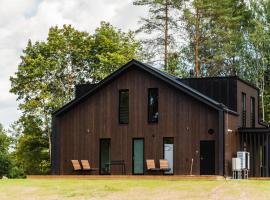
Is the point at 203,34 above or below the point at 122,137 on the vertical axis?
above

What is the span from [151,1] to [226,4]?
7295mm

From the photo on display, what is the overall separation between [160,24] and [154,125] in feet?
72.6

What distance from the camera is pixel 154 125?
3553 centimetres

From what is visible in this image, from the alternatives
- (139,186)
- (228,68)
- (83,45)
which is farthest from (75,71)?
(139,186)

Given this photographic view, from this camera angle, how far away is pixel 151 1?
56094 millimetres

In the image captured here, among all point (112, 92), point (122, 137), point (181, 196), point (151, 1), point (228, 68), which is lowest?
point (181, 196)

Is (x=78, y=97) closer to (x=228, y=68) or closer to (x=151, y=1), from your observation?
(x=151, y=1)

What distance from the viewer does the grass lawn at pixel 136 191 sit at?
2230 centimetres

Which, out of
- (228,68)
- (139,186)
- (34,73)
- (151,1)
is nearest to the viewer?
(139,186)

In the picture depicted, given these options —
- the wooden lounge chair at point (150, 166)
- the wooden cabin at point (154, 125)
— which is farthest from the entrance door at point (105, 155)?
the wooden lounge chair at point (150, 166)

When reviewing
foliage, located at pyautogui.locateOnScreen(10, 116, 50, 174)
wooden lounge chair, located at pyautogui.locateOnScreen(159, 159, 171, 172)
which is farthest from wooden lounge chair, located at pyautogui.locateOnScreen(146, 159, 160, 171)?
foliage, located at pyautogui.locateOnScreen(10, 116, 50, 174)

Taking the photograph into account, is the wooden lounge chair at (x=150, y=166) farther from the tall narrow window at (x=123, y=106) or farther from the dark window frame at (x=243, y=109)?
the dark window frame at (x=243, y=109)

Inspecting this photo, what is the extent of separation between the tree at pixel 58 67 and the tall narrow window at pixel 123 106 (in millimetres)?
13550

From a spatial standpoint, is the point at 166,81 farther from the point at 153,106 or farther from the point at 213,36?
the point at 213,36
